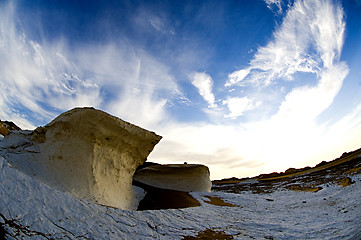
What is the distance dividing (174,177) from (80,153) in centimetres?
644

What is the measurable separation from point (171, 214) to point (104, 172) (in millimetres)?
2441

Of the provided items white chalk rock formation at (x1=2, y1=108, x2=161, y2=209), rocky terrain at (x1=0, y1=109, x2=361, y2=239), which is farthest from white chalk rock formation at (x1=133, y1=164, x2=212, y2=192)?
white chalk rock formation at (x1=2, y1=108, x2=161, y2=209)

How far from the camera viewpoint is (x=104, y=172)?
18.7 ft

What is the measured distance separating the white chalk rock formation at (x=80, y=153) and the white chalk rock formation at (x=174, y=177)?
3.90 metres

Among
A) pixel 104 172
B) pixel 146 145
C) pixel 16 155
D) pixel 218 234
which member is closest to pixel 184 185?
pixel 146 145

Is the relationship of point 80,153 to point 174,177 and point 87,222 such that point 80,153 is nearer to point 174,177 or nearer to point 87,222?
point 87,222

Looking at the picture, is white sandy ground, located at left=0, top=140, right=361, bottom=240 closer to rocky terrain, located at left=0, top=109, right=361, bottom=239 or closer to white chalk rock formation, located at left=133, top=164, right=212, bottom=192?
rocky terrain, located at left=0, top=109, right=361, bottom=239

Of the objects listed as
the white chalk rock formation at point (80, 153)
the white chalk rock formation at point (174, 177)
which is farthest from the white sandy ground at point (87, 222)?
the white chalk rock formation at point (174, 177)

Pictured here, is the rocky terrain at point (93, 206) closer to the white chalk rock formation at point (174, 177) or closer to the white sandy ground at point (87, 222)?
the white sandy ground at point (87, 222)

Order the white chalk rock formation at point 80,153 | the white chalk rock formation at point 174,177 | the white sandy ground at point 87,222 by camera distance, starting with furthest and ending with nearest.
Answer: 1. the white chalk rock formation at point 174,177
2. the white chalk rock formation at point 80,153
3. the white sandy ground at point 87,222

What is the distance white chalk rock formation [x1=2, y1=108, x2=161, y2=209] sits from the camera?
14.8ft

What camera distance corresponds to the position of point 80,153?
515cm

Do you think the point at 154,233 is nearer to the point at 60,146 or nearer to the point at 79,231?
the point at 79,231

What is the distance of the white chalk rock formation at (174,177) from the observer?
10.3 metres
